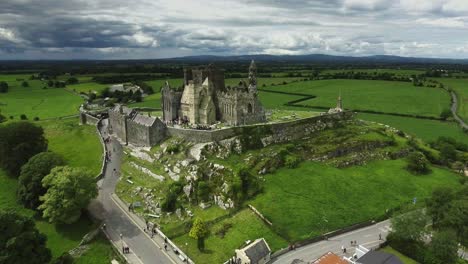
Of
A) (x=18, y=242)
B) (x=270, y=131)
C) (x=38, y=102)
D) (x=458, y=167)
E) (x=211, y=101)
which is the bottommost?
(x=458, y=167)

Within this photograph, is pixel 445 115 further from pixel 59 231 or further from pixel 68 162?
pixel 59 231

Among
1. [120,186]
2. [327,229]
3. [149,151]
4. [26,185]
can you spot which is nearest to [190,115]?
[149,151]

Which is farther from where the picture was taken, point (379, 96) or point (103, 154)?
point (379, 96)

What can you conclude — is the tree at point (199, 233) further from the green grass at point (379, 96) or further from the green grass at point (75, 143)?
the green grass at point (379, 96)

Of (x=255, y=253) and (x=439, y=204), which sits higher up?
(x=439, y=204)

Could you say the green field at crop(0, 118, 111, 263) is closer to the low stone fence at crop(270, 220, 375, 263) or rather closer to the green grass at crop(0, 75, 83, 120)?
the green grass at crop(0, 75, 83, 120)

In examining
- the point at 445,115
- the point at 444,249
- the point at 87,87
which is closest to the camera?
the point at 444,249

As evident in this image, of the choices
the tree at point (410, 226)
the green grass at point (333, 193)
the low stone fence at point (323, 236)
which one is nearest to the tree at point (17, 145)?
the green grass at point (333, 193)

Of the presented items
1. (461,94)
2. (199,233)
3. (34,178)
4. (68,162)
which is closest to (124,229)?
(199,233)
